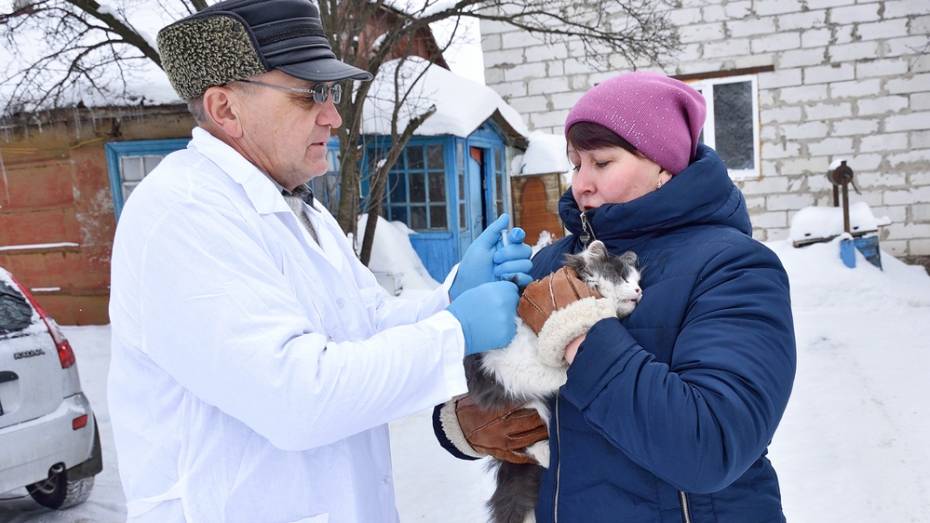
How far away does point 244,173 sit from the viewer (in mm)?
1454

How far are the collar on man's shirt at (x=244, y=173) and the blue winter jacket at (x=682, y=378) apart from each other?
0.75m

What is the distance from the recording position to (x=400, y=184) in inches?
379

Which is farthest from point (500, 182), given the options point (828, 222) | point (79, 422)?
point (79, 422)

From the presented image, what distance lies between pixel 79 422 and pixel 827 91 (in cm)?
1035

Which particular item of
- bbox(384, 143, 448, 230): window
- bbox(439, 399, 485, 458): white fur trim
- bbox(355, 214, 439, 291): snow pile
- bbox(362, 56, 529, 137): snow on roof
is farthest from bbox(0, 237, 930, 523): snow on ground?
bbox(384, 143, 448, 230): window

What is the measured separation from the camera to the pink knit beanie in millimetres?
1464

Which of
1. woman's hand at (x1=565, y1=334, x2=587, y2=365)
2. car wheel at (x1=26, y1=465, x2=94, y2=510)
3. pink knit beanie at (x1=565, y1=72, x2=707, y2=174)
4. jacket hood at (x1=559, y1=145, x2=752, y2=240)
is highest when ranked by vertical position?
pink knit beanie at (x1=565, y1=72, x2=707, y2=174)

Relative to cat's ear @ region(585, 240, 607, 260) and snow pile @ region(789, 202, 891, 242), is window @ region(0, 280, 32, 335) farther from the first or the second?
snow pile @ region(789, 202, 891, 242)

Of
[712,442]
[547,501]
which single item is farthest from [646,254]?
[547,501]

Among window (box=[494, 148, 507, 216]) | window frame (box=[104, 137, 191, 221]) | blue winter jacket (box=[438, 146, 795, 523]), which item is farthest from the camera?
window (box=[494, 148, 507, 216])

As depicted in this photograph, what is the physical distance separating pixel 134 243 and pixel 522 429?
3.15 feet

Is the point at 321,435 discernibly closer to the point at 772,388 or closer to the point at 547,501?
the point at 547,501

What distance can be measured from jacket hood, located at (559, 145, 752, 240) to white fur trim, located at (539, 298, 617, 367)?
0.75 feet

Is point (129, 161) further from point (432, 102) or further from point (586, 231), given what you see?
point (586, 231)
